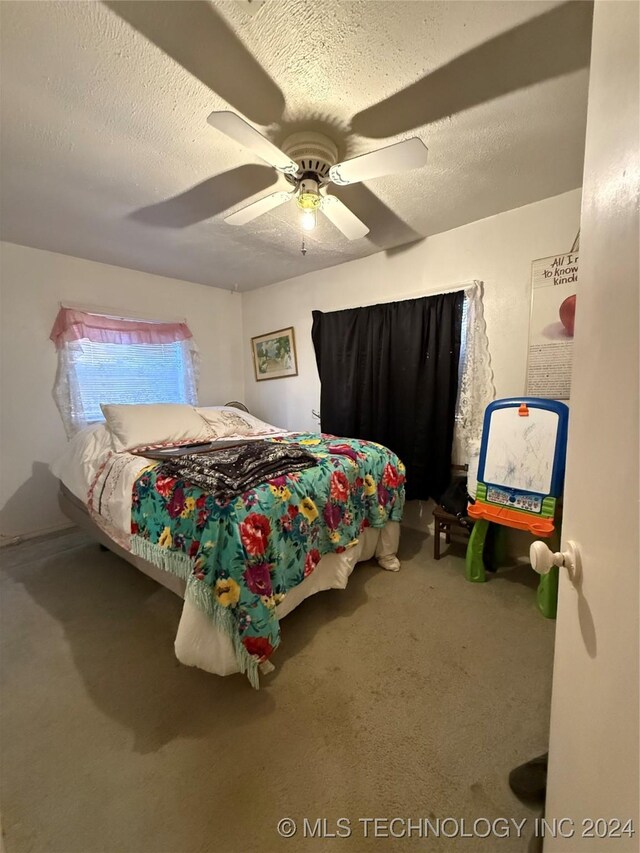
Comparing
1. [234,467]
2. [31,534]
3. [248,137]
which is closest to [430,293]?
[248,137]

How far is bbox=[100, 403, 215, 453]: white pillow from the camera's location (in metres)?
2.34

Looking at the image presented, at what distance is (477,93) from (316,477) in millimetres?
1748

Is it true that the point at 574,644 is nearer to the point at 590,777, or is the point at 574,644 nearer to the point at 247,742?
the point at 590,777

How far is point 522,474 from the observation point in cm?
196

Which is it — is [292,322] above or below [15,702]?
above

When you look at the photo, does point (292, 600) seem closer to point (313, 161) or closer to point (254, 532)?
point (254, 532)

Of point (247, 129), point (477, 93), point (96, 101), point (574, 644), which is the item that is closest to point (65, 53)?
point (96, 101)

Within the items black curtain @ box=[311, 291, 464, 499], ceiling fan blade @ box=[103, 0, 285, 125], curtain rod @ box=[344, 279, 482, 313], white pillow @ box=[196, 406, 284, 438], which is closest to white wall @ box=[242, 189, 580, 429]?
curtain rod @ box=[344, 279, 482, 313]

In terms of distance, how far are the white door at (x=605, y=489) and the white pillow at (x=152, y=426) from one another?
2.40 m

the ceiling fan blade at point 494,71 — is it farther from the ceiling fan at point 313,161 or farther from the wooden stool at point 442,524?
the wooden stool at point 442,524

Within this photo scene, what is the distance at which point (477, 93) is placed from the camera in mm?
1332

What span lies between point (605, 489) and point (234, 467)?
1433 millimetres

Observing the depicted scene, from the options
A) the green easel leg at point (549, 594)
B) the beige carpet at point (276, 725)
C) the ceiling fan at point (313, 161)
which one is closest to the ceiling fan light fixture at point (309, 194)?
the ceiling fan at point (313, 161)

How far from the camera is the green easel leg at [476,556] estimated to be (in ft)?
7.00
